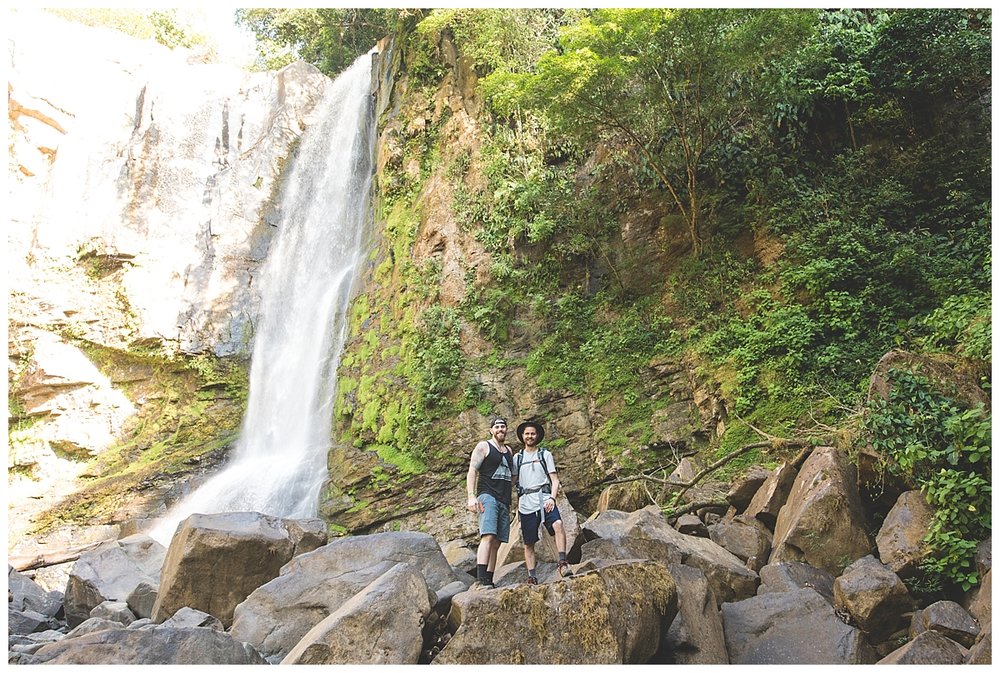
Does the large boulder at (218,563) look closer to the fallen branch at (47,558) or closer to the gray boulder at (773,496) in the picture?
the gray boulder at (773,496)

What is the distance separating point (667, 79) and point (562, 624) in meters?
8.41

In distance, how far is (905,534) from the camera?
18.1ft

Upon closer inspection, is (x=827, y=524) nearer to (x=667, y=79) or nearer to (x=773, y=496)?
(x=773, y=496)

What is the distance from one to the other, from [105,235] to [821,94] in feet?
62.8

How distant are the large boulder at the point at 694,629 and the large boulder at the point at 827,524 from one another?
1400mm

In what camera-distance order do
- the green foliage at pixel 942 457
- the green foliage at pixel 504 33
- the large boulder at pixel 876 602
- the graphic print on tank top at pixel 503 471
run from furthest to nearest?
the green foliage at pixel 504 33 → the graphic print on tank top at pixel 503 471 → the green foliage at pixel 942 457 → the large boulder at pixel 876 602

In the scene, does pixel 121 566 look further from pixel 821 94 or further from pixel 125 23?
pixel 125 23

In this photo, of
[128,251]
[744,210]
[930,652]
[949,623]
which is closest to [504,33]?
[744,210]

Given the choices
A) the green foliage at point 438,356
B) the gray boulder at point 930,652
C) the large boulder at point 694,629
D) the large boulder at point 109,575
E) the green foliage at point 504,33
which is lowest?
the large boulder at point 109,575

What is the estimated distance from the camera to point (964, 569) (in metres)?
5.13

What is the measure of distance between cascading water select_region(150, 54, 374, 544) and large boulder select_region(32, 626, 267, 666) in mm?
8110

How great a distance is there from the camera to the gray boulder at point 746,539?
6402mm

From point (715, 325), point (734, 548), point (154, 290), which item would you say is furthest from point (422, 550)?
point (154, 290)

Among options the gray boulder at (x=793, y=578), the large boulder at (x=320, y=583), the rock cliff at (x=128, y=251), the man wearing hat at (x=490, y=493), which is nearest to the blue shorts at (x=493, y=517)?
the man wearing hat at (x=490, y=493)
